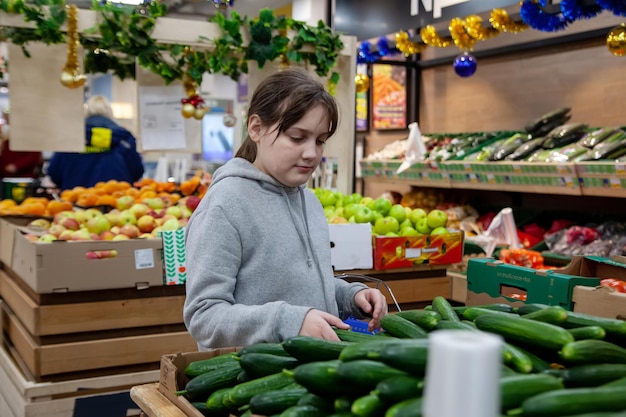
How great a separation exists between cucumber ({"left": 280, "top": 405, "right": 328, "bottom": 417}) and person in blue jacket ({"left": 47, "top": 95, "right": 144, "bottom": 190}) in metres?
4.92

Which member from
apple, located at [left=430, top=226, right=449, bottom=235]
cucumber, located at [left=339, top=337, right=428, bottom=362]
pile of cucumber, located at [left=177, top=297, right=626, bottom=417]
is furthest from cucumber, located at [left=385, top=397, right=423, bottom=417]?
apple, located at [left=430, top=226, right=449, bottom=235]

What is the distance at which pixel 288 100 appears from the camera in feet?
5.75

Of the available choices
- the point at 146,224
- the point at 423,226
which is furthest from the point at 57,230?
the point at 423,226

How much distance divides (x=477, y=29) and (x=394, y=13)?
68.4 inches

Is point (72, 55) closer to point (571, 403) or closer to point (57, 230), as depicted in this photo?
point (57, 230)

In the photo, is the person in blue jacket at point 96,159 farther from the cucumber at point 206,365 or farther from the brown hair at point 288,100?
the cucumber at point 206,365

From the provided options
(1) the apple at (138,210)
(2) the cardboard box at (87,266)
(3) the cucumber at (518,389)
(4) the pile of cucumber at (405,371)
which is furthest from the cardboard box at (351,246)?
(3) the cucumber at (518,389)

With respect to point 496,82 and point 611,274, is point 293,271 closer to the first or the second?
point 611,274

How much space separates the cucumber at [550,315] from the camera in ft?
4.64

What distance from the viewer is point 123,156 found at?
5.88 metres

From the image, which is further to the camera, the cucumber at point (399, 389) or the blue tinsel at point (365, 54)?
the blue tinsel at point (365, 54)

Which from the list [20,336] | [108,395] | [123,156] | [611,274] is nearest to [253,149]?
[611,274]

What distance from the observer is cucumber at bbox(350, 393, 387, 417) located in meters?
1.06

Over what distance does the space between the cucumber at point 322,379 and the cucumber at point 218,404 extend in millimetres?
231
